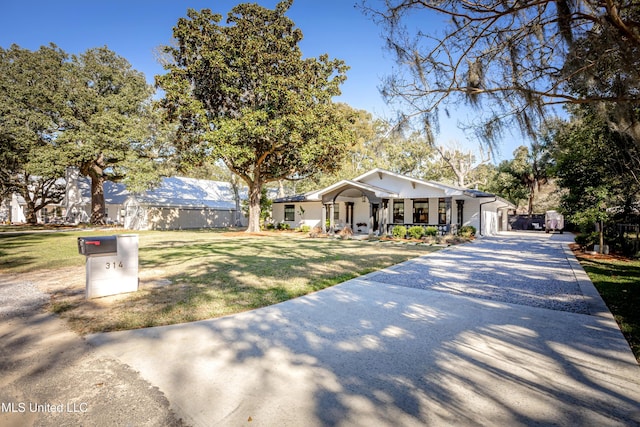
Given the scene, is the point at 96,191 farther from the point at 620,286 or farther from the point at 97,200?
the point at 620,286

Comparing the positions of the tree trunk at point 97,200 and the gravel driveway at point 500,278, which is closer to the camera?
the gravel driveway at point 500,278

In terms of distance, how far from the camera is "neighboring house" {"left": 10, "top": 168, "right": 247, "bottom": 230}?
27.3 meters

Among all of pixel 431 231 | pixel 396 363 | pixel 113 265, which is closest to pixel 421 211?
pixel 431 231

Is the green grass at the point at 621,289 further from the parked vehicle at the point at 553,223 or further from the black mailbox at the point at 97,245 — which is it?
the parked vehicle at the point at 553,223

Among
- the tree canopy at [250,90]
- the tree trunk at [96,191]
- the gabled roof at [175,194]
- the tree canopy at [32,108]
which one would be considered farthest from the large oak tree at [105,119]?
the tree canopy at [250,90]

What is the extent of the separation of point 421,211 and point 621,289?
1498 cm

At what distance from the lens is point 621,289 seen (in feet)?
20.8

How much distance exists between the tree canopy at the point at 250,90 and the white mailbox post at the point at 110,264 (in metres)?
11.6

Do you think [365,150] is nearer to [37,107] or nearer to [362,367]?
[37,107]

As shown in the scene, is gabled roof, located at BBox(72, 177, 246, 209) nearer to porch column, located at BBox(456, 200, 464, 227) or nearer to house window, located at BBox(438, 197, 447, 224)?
house window, located at BBox(438, 197, 447, 224)

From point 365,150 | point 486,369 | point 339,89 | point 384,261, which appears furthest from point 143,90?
point 486,369

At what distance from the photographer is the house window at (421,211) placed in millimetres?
21000

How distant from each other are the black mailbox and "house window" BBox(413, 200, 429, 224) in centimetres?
1884

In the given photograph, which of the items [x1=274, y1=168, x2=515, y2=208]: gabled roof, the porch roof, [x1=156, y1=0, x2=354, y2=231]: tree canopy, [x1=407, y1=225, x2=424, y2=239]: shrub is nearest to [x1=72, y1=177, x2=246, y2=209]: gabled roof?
[x1=156, y1=0, x2=354, y2=231]: tree canopy
